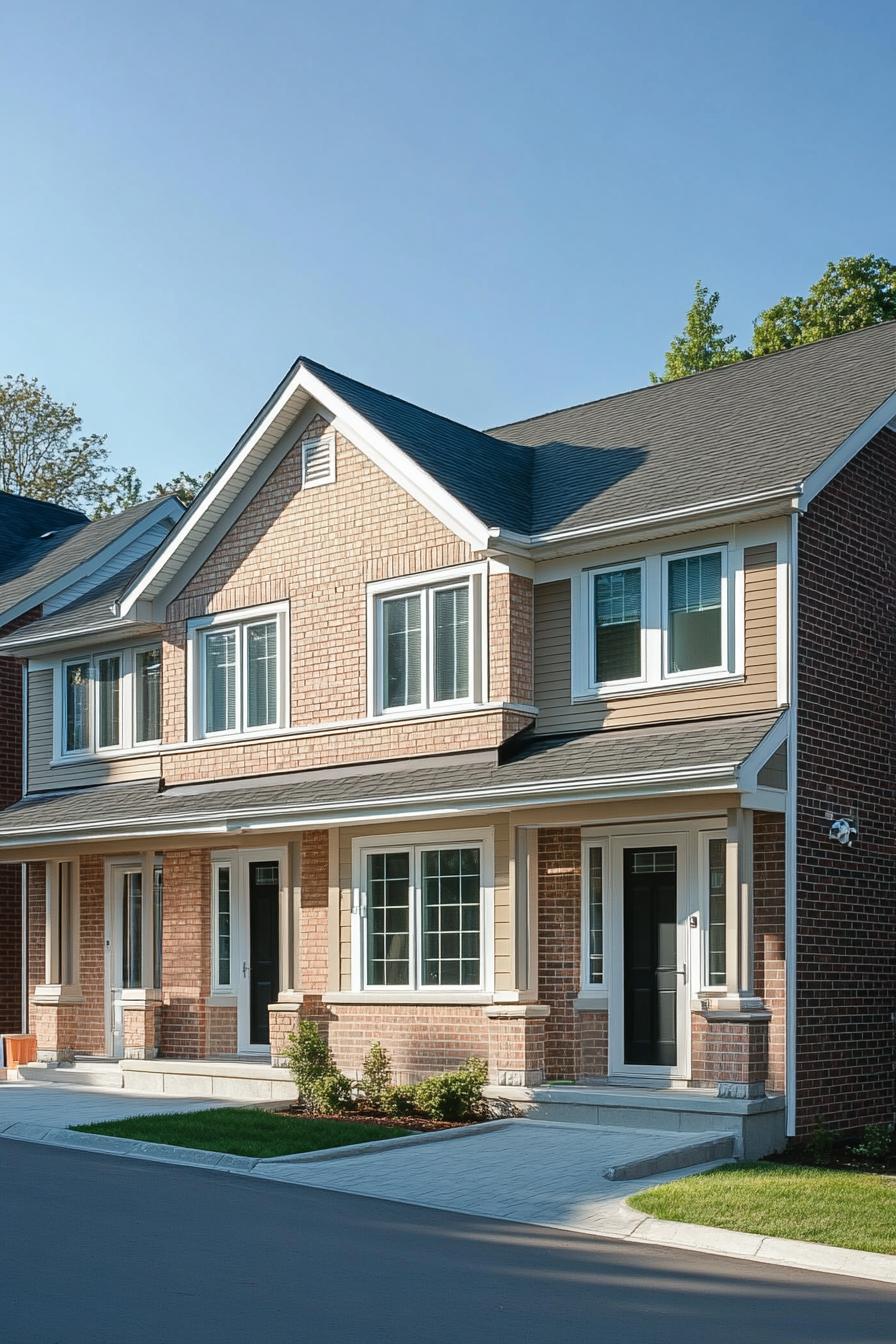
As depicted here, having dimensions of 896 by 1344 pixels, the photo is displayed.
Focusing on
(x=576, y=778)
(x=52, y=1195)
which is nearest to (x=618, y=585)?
(x=576, y=778)

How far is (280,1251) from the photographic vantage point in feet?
33.7

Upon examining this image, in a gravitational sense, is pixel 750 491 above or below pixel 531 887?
above

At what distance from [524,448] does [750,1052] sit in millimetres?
9457

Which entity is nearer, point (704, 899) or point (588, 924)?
point (704, 899)

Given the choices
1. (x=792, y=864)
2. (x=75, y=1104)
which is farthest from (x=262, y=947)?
(x=792, y=864)

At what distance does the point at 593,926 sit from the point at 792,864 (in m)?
2.56

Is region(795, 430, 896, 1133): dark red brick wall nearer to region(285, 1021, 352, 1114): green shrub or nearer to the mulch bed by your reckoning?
the mulch bed

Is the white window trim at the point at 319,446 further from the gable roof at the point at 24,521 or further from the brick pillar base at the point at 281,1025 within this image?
the gable roof at the point at 24,521

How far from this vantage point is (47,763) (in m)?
24.7

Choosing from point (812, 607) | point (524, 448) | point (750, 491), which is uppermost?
point (524, 448)

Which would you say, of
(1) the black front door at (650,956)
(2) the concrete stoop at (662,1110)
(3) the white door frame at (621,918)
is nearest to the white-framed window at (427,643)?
(3) the white door frame at (621,918)

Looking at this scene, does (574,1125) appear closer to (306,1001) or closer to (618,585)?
(306,1001)

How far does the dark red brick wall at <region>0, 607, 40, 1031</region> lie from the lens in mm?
25234

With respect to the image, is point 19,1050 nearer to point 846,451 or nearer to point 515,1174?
point 515,1174
